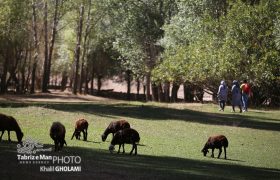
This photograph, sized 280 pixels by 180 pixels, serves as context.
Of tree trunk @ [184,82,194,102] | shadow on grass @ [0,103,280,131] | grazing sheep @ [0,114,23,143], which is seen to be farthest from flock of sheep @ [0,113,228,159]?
tree trunk @ [184,82,194,102]

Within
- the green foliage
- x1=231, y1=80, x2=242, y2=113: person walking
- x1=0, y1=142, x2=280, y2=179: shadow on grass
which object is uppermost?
the green foliage

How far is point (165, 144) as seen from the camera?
23891mm

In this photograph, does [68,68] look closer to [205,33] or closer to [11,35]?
[11,35]

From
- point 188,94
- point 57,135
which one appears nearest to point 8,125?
point 57,135

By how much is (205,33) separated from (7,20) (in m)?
21.6

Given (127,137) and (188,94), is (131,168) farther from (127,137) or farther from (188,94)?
(188,94)

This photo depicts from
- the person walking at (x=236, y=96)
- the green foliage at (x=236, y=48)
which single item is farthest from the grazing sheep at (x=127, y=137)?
the green foliage at (x=236, y=48)

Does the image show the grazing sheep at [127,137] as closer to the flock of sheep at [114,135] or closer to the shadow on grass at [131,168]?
the flock of sheep at [114,135]

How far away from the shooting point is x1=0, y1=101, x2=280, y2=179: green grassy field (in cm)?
1559

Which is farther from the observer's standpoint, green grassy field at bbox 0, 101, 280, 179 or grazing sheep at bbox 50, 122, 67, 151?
grazing sheep at bbox 50, 122, 67, 151

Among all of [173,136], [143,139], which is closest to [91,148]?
[143,139]

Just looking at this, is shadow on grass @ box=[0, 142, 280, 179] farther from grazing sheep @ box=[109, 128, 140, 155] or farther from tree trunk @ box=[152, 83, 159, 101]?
tree trunk @ box=[152, 83, 159, 101]

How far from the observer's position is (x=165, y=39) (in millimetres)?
54562

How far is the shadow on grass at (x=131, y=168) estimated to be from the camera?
14.3 m
